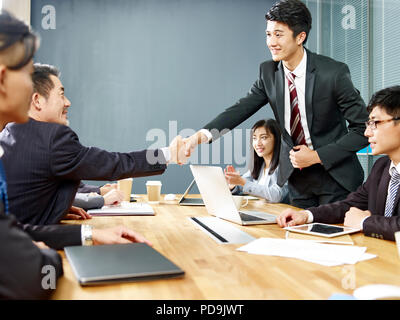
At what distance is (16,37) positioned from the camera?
0.77 m

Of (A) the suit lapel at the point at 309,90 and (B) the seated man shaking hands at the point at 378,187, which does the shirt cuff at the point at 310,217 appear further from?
(A) the suit lapel at the point at 309,90

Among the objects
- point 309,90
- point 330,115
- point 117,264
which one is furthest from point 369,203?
point 117,264

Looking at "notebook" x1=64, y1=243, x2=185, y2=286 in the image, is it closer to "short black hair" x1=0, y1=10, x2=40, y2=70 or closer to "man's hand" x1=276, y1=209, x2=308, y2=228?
"short black hair" x1=0, y1=10, x2=40, y2=70

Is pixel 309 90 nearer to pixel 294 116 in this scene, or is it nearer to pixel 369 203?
pixel 294 116

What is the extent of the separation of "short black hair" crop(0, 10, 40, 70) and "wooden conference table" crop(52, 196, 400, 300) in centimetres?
47

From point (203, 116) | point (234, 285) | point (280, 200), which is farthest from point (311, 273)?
point (203, 116)

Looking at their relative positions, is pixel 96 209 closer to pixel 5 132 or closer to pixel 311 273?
pixel 5 132

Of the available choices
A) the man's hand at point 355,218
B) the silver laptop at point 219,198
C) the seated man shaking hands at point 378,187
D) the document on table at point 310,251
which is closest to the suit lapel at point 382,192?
the seated man shaking hands at point 378,187

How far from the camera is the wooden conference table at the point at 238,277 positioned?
755 mm

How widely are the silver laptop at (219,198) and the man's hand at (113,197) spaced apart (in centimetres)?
59

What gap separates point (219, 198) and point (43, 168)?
70cm

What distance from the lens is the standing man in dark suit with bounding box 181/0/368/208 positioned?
2137 mm

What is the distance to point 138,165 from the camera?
159 cm

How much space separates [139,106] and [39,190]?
327cm
